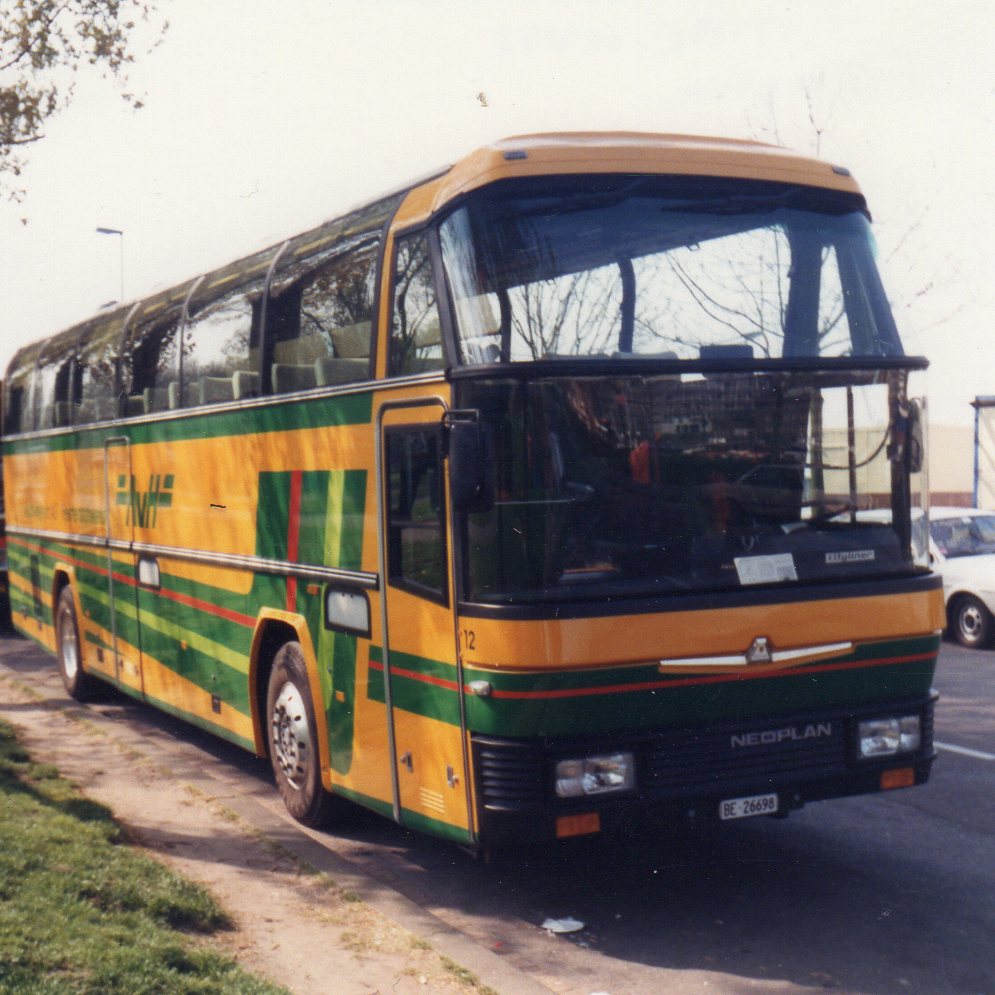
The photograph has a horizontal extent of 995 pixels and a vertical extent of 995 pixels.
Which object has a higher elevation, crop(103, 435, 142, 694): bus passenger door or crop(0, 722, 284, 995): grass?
crop(103, 435, 142, 694): bus passenger door

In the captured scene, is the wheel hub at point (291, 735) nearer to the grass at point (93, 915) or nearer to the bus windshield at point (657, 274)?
the grass at point (93, 915)

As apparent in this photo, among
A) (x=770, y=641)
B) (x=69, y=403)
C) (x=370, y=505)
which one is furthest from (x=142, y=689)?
(x=770, y=641)

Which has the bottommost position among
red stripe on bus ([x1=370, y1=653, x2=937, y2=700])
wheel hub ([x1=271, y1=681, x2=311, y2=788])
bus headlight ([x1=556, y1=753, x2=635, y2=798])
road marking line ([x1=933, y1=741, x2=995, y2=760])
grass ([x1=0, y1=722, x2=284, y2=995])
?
road marking line ([x1=933, y1=741, x2=995, y2=760])

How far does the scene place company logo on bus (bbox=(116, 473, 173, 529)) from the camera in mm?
10391

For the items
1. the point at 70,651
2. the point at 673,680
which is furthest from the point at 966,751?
the point at 70,651

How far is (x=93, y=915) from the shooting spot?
5828 millimetres

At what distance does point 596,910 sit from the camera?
6562 mm

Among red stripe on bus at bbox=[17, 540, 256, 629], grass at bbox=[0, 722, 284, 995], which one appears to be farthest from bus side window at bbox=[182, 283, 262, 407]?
grass at bbox=[0, 722, 284, 995]

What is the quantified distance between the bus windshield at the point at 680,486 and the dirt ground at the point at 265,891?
63.8 inches

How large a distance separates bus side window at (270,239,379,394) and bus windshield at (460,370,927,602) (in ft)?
4.94

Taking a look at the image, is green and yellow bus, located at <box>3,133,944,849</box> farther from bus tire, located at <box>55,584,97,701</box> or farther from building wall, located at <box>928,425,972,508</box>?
building wall, located at <box>928,425,972,508</box>

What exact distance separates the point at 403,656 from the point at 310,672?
54.2 inches

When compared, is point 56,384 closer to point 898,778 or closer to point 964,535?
point 898,778

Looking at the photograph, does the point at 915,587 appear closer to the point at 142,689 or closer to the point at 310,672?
the point at 310,672
